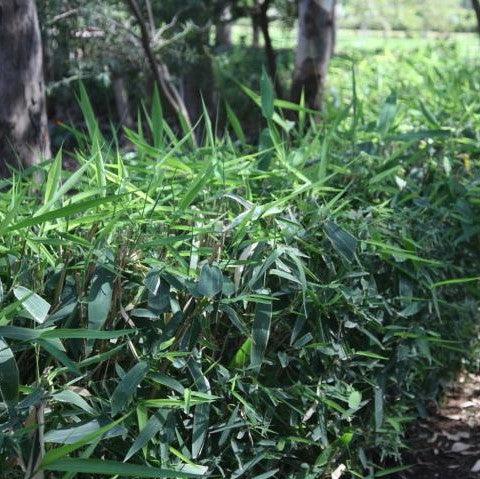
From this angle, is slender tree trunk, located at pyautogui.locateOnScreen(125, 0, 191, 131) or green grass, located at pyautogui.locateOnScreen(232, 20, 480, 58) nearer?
slender tree trunk, located at pyautogui.locateOnScreen(125, 0, 191, 131)

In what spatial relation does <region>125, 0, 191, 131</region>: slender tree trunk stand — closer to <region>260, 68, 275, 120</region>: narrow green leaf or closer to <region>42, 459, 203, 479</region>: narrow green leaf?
<region>260, 68, 275, 120</region>: narrow green leaf

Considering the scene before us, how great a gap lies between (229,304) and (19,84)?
1.56 m

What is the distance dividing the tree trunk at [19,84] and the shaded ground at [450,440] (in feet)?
6.33

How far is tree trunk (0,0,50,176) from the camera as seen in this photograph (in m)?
3.68

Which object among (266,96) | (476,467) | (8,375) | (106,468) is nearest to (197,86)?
(266,96)

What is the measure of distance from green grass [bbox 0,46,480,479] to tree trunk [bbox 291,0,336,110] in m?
2.09

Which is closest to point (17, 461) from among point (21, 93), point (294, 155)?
point (294, 155)

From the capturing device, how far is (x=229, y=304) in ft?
8.86

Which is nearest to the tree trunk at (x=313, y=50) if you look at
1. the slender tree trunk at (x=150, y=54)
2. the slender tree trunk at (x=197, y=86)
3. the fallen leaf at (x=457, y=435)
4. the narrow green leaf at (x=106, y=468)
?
the slender tree trunk at (x=150, y=54)

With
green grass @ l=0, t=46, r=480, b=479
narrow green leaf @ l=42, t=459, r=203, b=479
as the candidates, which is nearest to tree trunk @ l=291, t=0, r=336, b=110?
green grass @ l=0, t=46, r=480, b=479

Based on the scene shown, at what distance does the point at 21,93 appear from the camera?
3.73 metres

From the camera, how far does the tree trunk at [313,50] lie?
19.4ft

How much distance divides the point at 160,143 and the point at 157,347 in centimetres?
104

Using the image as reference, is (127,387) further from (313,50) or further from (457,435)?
(313,50)
